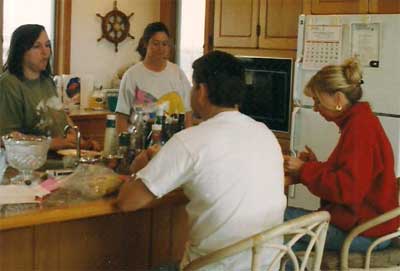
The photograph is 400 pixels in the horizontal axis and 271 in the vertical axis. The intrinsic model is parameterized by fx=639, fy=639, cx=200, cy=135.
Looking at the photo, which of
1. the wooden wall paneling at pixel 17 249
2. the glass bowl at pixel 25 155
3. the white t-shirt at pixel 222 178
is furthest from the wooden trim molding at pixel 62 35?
the white t-shirt at pixel 222 178

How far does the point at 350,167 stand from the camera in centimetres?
190

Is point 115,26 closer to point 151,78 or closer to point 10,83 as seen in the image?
point 151,78

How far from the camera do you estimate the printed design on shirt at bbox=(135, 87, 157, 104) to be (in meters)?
3.12

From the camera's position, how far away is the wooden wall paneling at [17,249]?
69.9 inches

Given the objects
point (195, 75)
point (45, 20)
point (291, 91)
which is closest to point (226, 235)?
point (195, 75)

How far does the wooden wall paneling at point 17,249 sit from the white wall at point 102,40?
298cm

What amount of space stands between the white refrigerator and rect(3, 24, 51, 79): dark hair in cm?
166

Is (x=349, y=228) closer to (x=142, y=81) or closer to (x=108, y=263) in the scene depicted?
(x=108, y=263)

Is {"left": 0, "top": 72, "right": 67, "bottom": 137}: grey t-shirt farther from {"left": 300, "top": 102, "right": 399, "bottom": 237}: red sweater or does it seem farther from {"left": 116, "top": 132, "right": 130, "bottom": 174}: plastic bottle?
{"left": 300, "top": 102, "right": 399, "bottom": 237}: red sweater

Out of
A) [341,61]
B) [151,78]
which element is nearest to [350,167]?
[151,78]

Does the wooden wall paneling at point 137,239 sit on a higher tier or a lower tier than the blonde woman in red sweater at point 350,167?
lower

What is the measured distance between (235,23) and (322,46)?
858mm

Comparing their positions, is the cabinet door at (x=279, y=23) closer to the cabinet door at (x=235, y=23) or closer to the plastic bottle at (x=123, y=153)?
the cabinet door at (x=235, y=23)

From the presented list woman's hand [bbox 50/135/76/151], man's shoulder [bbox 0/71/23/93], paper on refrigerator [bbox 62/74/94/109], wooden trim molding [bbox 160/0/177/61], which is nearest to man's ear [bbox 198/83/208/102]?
woman's hand [bbox 50/135/76/151]
